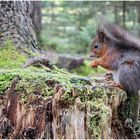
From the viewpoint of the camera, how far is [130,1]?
13609mm

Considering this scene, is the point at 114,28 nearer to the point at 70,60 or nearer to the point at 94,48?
the point at 94,48

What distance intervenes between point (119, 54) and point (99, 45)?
371 millimetres

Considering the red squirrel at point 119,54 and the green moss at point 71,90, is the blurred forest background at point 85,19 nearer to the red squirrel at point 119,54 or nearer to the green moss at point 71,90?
the red squirrel at point 119,54

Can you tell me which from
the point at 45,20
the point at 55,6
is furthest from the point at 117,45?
the point at 45,20

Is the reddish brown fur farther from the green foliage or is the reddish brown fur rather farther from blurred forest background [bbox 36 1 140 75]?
blurred forest background [bbox 36 1 140 75]

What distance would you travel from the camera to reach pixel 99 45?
4.43 m

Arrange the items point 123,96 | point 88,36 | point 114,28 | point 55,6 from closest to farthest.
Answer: point 123,96 < point 114,28 < point 88,36 < point 55,6

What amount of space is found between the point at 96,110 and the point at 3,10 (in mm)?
2249

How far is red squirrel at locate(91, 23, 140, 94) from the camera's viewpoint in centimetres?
378

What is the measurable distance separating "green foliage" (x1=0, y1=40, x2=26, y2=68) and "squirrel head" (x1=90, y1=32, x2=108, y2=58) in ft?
2.79

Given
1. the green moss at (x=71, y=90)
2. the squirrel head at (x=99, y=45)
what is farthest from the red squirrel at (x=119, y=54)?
the green moss at (x=71, y=90)

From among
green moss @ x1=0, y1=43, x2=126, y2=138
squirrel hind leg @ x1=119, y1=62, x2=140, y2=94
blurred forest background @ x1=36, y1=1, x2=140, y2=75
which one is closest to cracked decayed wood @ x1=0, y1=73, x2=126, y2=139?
green moss @ x1=0, y1=43, x2=126, y2=138

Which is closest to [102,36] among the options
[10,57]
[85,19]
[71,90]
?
[10,57]

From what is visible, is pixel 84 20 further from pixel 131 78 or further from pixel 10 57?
pixel 131 78
